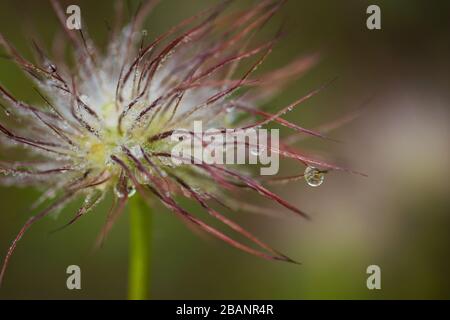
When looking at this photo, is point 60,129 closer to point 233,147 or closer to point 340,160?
point 233,147

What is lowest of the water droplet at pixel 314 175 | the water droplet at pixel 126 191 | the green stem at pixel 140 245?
the green stem at pixel 140 245

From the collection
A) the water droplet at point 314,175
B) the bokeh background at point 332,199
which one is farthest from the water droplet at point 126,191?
the bokeh background at point 332,199

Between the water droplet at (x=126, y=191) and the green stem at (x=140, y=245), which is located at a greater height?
the water droplet at (x=126, y=191)

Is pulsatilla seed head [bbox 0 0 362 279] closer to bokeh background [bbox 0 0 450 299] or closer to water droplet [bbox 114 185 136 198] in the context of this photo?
water droplet [bbox 114 185 136 198]

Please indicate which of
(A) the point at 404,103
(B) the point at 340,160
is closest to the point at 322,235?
(B) the point at 340,160

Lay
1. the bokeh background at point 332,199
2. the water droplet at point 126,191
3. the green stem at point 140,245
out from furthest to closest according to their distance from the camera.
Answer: the bokeh background at point 332,199 → the green stem at point 140,245 → the water droplet at point 126,191

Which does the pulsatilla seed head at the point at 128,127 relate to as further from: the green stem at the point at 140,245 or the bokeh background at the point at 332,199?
the bokeh background at the point at 332,199

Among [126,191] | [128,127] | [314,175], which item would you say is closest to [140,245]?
[126,191]

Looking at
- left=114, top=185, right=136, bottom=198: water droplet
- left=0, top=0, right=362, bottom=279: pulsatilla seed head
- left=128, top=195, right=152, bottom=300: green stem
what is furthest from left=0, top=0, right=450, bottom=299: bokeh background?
left=114, top=185, right=136, bottom=198: water droplet
